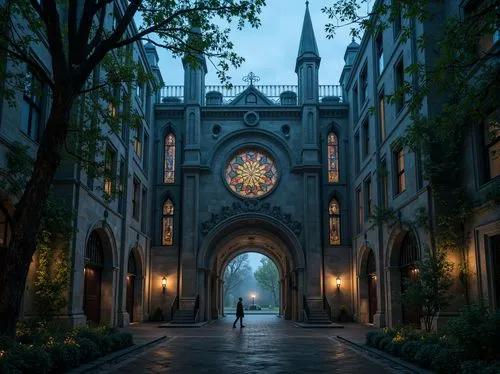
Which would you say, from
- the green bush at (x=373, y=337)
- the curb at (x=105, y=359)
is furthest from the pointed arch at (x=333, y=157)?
the curb at (x=105, y=359)

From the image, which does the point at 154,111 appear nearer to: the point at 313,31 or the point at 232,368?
the point at 313,31

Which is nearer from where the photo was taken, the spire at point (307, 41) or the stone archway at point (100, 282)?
the stone archway at point (100, 282)

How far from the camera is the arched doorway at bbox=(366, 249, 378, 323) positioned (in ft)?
97.1

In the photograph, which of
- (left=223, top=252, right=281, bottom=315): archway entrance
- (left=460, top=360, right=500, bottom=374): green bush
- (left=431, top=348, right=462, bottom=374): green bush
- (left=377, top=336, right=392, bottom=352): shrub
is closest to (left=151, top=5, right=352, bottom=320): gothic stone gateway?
(left=377, top=336, right=392, bottom=352): shrub

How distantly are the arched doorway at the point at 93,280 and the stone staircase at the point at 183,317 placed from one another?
641cm

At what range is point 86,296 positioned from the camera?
24.1 metres

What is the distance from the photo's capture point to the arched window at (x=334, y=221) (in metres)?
34.1

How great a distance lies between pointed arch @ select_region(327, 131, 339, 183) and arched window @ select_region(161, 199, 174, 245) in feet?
32.0

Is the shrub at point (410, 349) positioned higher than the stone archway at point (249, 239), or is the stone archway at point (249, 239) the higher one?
the stone archway at point (249, 239)

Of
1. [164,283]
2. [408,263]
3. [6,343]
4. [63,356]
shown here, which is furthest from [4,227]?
[164,283]

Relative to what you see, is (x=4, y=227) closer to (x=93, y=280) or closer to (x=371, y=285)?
(x=93, y=280)

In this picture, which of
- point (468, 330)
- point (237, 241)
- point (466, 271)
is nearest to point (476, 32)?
point (468, 330)

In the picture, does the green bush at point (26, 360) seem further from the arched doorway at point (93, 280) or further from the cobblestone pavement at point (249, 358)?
the arched doorway at point (93, 280)

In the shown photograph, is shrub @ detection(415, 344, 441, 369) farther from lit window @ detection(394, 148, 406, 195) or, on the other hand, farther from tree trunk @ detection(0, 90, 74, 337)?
lit window @ detection(394, 148, 406, 195)
